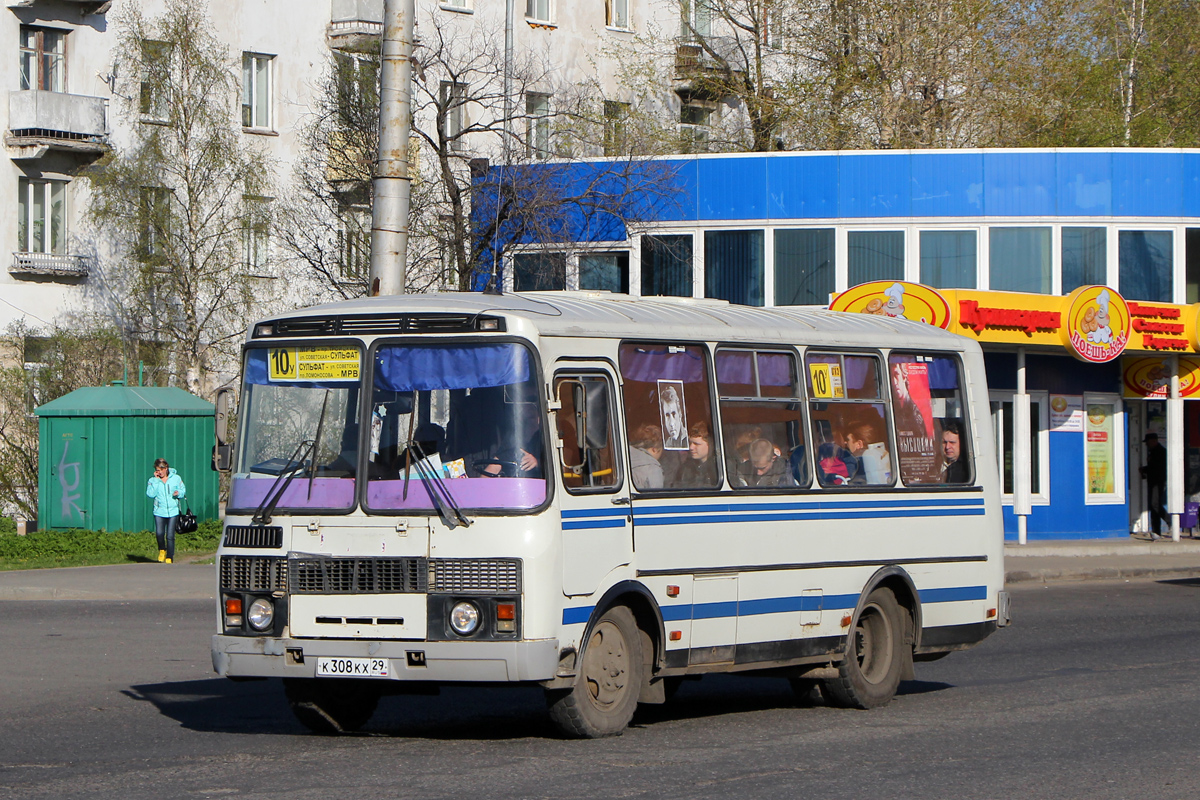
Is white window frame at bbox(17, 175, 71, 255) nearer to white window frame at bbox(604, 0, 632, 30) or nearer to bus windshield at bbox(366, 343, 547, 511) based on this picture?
white window frame at bbox(604, 0, 632, 30)

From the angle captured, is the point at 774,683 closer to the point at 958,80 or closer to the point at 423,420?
the point at 423,420

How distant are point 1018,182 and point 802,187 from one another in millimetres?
3623

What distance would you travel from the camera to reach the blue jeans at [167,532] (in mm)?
25608

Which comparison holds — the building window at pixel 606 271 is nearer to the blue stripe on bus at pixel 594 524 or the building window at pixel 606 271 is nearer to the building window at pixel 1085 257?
the building window at pixel 1085 257

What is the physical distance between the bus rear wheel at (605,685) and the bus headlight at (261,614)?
1598mm

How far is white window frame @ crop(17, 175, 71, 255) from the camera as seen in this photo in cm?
4006

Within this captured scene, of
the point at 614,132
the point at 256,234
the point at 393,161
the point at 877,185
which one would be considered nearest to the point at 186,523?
the point at 393,161

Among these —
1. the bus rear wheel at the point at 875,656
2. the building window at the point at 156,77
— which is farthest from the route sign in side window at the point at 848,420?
the building window at the point at 156,77

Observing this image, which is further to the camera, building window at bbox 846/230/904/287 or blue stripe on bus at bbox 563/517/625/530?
building window at bbox 846/230/904/287

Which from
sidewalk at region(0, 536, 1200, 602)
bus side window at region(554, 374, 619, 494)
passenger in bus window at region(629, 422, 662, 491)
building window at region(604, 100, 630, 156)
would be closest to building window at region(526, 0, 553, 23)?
building window at region(604, 100, 630, 156)

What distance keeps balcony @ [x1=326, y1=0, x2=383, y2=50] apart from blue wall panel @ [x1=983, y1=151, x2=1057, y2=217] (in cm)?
2115

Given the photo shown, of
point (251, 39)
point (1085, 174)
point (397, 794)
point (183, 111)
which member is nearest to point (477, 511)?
point (397, 794)

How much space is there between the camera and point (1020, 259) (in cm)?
2927

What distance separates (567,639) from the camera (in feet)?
30.9
